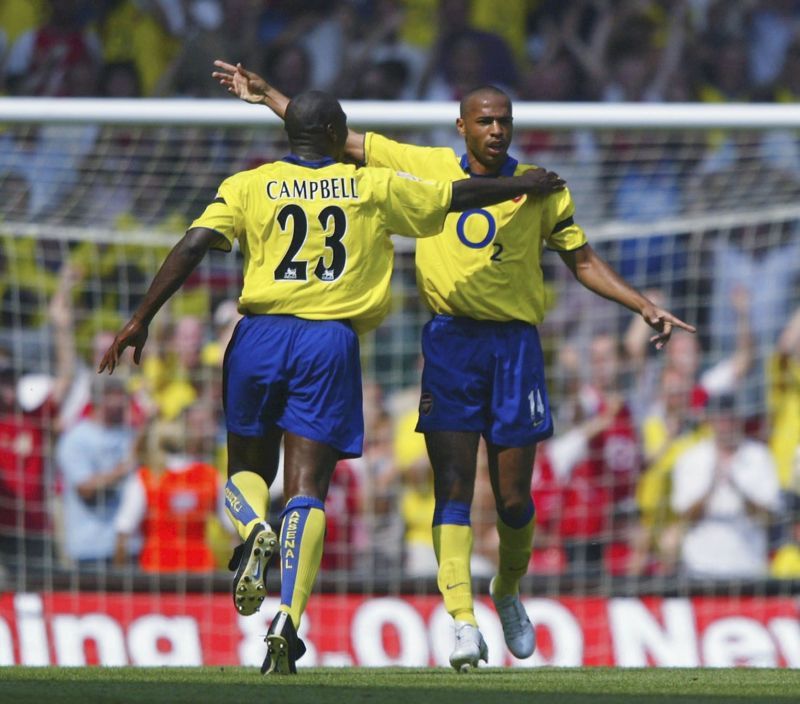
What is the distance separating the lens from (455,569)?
6.68 m

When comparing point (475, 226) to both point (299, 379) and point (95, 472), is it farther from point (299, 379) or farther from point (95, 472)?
point (95, 472)

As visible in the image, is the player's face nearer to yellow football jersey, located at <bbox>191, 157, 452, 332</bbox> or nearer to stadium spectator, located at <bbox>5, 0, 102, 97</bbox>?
yellow football jersey, located at <bbox>191, 157, 452, 332</bbox>

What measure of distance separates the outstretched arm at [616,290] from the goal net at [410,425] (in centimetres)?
229

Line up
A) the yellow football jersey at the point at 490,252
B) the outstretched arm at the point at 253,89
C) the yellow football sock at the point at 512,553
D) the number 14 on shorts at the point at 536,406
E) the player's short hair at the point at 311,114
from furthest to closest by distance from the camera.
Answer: the outstretched arm at the point at 253,89
the yellow football sock at the point at 512,553
the number 14 on shorts at the point at 536,406
the yellow football jersey at the point at 490,252
the player's short hair at the point at 311,114

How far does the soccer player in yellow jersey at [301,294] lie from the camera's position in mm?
6172

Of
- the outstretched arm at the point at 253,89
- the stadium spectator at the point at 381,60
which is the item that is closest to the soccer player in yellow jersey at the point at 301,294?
the outstretched arm at the point at 253,89

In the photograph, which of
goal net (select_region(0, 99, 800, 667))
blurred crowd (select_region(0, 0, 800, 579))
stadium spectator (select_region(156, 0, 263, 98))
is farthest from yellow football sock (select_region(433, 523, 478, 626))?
stadium spectator (select_region(156, 0, 263, 98))

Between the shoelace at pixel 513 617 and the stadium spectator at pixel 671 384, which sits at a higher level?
the stadium spectator at pixel 671 384

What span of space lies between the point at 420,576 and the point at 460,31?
598 cm

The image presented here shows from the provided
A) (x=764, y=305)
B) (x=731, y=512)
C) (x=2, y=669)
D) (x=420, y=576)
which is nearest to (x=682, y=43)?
(x=764, y=305)

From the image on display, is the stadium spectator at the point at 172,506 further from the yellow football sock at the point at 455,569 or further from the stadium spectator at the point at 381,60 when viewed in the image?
the stadium spectator at the point at 381,60

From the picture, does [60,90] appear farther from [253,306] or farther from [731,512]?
[253,306]

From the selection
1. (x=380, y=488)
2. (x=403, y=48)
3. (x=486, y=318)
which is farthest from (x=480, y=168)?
(x=403, y=48)

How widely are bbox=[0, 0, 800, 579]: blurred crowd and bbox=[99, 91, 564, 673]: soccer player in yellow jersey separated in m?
3.67
